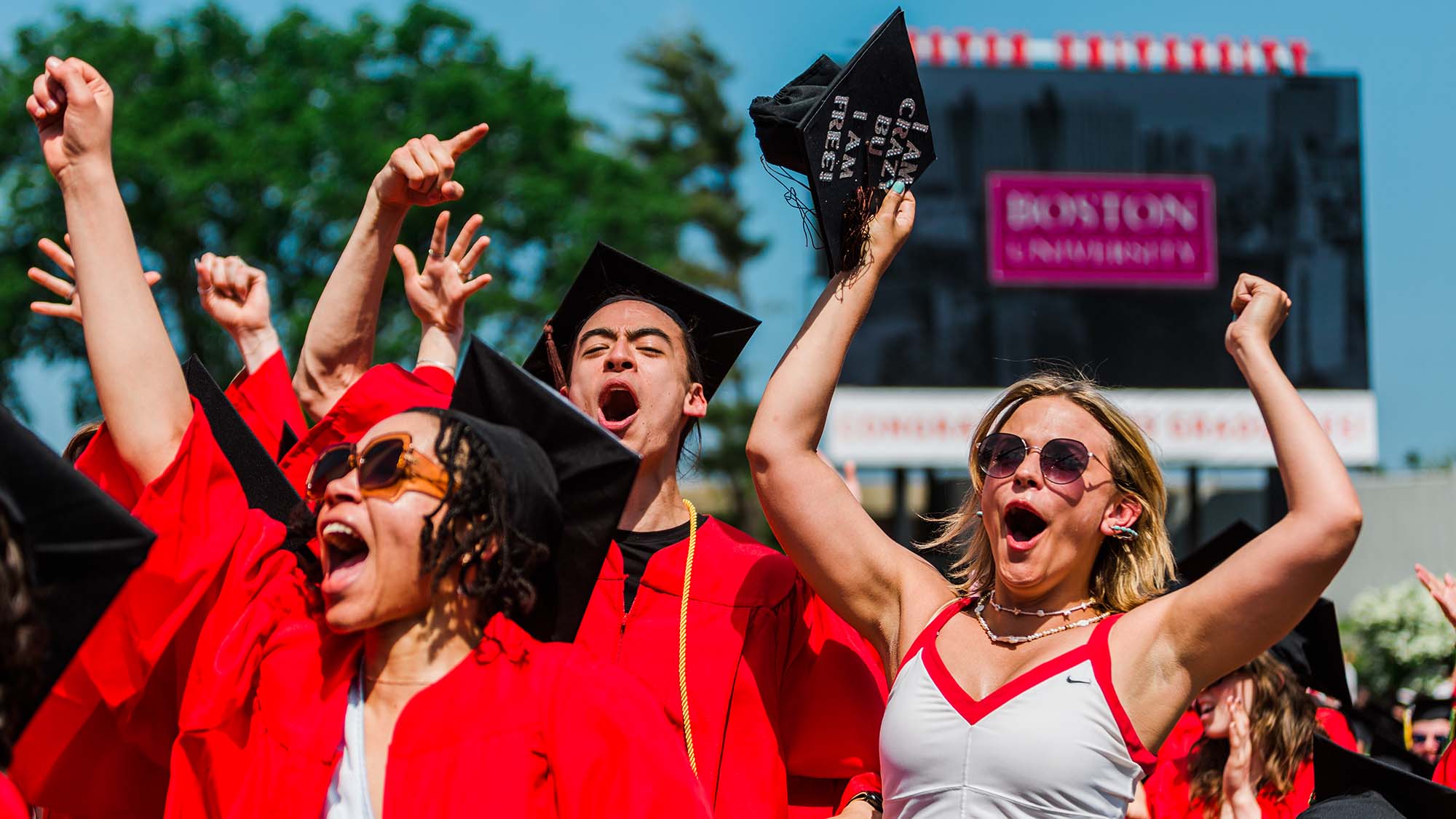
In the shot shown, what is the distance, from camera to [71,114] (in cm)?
297

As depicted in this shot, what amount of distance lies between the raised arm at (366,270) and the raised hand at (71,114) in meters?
0.83

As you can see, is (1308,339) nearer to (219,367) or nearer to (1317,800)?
(219,367)

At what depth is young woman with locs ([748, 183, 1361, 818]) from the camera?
3064 mm

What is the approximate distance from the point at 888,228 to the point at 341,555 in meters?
1.51

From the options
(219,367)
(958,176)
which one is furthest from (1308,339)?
(219,367)

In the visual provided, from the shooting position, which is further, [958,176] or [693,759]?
[958,176]

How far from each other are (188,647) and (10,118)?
83.7ft

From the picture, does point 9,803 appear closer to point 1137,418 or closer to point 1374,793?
point 1374,793

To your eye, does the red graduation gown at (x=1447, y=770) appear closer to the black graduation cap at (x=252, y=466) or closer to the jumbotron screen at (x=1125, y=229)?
the black graduation cap at (x=252, y=466)

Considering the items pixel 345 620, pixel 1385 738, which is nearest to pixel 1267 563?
pixel 345 620

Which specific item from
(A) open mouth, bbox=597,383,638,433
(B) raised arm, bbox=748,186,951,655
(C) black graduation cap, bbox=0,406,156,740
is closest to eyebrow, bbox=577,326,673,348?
(A) open mouth, bbox=597,383,638,433

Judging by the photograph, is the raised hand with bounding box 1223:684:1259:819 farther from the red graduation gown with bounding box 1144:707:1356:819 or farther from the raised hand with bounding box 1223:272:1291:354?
the raised hand with bounding box 1223:272:1291:354

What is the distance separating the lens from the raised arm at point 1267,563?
2.99 metres

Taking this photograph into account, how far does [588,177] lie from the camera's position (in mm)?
Result: 27062
